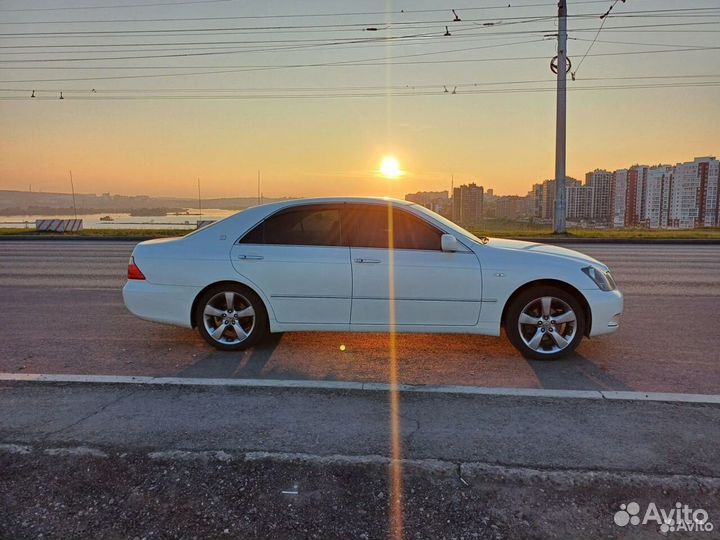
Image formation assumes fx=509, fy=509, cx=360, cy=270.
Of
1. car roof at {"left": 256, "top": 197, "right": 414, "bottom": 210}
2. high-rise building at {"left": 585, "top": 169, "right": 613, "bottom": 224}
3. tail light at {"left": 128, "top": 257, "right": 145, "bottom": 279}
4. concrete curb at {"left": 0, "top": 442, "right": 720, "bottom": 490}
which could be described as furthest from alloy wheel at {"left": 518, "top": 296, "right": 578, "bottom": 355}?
high-rise building at {"left": 585, "top": 169, "right": 613, "bottom": 224}

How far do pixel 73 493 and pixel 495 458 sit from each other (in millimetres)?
2277

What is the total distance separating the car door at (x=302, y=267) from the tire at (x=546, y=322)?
1669mm

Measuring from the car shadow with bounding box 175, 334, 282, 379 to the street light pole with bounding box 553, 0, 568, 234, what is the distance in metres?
19.3

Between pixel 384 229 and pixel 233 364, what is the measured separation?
196cm

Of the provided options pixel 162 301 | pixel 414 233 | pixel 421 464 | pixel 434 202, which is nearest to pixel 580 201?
pixel 434 202

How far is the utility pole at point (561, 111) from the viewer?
850 inches

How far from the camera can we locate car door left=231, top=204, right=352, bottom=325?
5.03 metres

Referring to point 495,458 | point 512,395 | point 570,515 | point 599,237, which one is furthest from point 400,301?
point 599,237

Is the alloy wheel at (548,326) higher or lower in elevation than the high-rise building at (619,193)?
lower

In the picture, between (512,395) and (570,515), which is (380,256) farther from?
(570,515)

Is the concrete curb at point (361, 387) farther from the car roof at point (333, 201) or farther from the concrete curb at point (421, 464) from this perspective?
the car roof at point (333, 201)

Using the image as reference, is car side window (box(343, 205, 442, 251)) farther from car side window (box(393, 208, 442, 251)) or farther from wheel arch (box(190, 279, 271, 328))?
wheel arch (box(190, 279, 271, 328))

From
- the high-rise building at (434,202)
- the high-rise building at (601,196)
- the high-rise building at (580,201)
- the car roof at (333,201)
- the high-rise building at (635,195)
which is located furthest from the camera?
the high-rise building at (635,195)

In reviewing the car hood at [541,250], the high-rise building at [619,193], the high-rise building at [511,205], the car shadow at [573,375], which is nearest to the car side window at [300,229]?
the car hood at [541,250]
